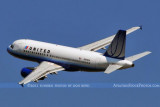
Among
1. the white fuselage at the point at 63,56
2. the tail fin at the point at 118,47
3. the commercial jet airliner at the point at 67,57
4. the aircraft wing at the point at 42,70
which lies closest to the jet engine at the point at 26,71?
the commercial jet airliner at the point at 67,57

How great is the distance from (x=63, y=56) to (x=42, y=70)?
5.79 meters

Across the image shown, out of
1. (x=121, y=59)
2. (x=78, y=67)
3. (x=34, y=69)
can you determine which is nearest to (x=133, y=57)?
(x=121, y=59)

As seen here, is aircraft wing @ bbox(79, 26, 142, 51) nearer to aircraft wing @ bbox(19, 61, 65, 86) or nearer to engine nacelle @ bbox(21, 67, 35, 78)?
aircraft wing @ bbox(19, 61, 65, 86)

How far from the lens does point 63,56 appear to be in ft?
435

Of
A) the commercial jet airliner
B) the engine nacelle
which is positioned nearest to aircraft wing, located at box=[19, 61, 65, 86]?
the commercial jet airliner

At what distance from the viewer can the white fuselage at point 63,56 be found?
129 metres

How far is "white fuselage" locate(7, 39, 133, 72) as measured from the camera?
12912 centimetres

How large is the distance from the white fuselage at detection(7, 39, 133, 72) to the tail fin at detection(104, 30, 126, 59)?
0.99 m

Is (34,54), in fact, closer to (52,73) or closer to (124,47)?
(52,73)

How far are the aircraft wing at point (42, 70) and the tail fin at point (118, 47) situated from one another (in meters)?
10.8

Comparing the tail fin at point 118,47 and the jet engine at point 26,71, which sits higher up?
the tail fin at point 118,47

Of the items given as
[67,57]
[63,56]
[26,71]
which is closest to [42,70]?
[26,71]

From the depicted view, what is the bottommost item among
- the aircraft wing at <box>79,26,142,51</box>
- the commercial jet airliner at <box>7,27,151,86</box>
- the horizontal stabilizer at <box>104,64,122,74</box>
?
the horizontal stabilizer at <box>104,64,122,74</box>

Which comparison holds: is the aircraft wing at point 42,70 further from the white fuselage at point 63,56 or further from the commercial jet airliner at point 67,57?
the white fuselage at point 63,56
